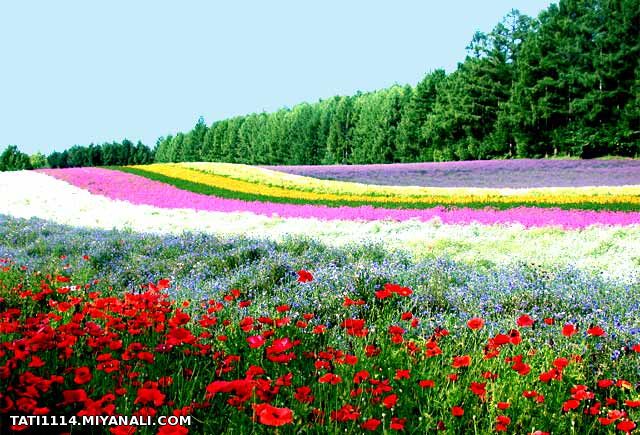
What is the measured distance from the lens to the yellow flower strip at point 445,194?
1858cm

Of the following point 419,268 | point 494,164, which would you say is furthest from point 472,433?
point 494,164

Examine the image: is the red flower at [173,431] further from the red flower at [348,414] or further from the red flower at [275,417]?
the red flower at [348,414]

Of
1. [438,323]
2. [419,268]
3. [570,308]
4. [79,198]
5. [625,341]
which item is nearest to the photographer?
[625,341]

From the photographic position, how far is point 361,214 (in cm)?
1627

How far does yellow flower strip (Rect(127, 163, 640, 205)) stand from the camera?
60.9 ft

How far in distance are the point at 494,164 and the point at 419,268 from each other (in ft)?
93.5

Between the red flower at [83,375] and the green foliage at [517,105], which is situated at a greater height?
the green foliage at [517,105]

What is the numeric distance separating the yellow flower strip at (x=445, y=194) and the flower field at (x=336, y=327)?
3.72m

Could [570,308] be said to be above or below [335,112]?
below

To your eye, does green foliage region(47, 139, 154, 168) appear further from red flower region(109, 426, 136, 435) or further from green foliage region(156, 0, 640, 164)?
red flower region(109, 426, 136, 435)

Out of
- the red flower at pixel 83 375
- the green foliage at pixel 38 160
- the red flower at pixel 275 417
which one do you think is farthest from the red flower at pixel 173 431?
the green foliage at pixel 38 160

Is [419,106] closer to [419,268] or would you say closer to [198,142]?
[198,142]

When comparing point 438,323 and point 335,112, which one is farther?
point 335,112

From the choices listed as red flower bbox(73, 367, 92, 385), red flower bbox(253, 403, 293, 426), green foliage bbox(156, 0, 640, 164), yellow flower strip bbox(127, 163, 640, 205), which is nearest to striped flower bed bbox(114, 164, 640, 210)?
yellow flower strip bbox(127, 163, 640, 205)
